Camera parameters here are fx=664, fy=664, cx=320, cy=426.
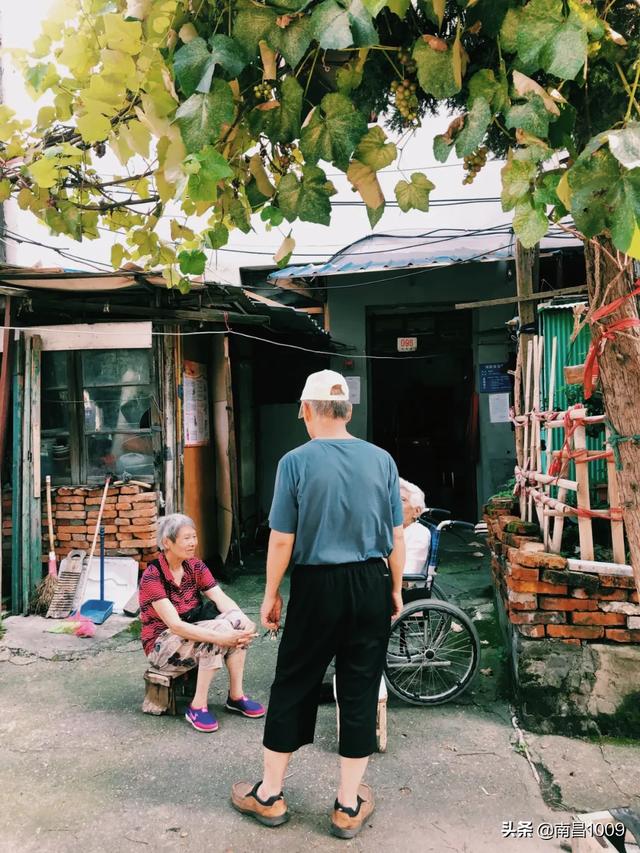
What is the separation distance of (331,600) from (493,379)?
23.1 ft

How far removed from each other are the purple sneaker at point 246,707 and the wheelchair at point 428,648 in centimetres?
83


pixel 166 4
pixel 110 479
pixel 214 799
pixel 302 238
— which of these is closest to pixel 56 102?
pixel 166 4

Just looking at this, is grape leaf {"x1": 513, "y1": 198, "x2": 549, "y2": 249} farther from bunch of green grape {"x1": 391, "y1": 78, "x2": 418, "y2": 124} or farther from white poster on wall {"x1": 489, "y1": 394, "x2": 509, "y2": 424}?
white poster on wall {"x1": 489, "y1": 394, "x2": 509, "y2": 424}

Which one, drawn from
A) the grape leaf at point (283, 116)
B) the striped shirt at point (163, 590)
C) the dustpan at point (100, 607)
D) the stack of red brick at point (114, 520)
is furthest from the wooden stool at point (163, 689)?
the grape leaf at point (283, 116)

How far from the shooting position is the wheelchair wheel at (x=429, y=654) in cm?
426

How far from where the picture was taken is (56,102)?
9.29 ft

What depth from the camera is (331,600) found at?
2.93 metres

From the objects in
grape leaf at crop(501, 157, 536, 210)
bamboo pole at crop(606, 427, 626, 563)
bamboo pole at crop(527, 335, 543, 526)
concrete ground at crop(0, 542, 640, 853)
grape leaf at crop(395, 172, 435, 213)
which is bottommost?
concrete ground at crop(0, 542, 640, 853)

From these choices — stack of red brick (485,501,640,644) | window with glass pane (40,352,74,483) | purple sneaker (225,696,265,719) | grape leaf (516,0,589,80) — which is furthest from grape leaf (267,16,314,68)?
window with glass pane (40,352,74,483)

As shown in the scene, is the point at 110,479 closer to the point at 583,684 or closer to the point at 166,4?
the point at 583,684

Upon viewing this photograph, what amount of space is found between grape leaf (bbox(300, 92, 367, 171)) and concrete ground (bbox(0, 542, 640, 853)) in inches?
110

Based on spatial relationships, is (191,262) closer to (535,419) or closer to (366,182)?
(366,182)

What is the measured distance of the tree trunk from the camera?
211 cm

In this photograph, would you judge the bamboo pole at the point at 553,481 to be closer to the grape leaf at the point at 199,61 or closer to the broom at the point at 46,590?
the grape leaf at the point at 199,61
